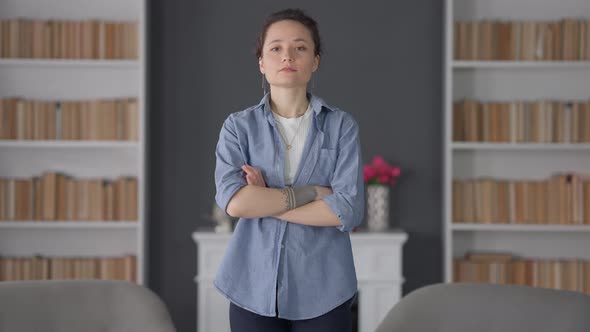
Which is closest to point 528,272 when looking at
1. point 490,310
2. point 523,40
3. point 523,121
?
point 523,121

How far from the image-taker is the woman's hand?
1.94 metres

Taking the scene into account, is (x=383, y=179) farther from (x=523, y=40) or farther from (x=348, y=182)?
(x=348, y=182)

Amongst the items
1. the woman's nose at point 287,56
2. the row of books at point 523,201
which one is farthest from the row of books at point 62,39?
the woman's nose at point 287,56

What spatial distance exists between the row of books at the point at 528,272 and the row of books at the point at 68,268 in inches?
71.0

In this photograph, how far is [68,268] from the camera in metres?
4.43

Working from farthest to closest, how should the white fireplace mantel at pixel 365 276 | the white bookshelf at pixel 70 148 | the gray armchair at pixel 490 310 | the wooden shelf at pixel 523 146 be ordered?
the white bookshelf at pixel 70 148, the wooden shelf at pixel 523 146, the white fireplace mantel at pixel 365 276, the gray armchair at pixel 490 310

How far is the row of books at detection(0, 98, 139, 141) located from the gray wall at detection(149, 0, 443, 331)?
0.72 feet

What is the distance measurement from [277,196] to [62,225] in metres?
2.72

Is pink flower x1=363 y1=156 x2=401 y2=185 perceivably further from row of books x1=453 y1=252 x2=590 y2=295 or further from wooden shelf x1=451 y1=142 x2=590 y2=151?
row of books x1=453 y1=252 x2=590 y2=295

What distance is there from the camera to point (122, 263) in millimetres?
4418

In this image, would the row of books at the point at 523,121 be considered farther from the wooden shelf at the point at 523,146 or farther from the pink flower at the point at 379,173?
the pink flower at the point at 379,173

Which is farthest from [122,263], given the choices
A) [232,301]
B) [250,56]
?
[232,301]

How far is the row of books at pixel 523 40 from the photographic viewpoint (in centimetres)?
440

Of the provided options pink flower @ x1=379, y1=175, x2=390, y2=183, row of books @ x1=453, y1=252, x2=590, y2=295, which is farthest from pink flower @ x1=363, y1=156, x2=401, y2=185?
row of books @ x1=453, y1=252, x2=590, y2=295
